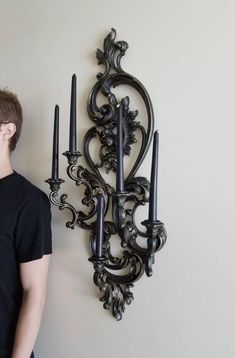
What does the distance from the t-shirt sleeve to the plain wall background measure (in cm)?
7

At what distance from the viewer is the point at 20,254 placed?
2.80 feet

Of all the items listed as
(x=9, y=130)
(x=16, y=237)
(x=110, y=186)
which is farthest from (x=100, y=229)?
(x=9, y=130)

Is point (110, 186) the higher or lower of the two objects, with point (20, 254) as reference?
higher

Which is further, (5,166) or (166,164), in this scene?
(5,166)

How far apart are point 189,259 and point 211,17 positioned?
480 mm

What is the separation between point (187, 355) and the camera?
0.75 m

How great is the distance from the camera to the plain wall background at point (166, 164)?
2.33 ft

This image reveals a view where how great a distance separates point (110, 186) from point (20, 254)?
0.86 ft

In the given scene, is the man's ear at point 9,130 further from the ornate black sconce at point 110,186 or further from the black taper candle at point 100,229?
the black taper candle at point 100,229

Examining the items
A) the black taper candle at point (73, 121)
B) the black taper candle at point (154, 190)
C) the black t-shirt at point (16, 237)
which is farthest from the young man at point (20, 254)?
the black taper candle at point (154, 190)

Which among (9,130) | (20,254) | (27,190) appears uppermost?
(9,130)

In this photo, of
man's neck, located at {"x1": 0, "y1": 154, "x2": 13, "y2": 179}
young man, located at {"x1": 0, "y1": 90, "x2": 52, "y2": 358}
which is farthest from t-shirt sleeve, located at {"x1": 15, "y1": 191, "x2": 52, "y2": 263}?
man's neck, located at {"x1": 0, "y1": 154, "x2": 13, "y2": 179}

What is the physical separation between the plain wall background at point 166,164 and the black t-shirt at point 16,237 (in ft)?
0.24

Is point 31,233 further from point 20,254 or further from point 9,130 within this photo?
point 9,130
